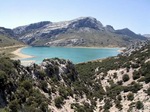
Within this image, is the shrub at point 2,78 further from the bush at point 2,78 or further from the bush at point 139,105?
the bush at point 139,105

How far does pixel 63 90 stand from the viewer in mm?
53469

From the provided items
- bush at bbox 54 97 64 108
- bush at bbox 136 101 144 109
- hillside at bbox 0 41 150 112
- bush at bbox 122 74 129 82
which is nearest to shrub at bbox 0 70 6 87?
hillside at bbox 0 41 150 112

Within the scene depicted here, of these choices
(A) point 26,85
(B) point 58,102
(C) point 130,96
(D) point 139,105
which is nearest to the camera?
(A) point 26,85

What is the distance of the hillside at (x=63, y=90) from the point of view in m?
40.8

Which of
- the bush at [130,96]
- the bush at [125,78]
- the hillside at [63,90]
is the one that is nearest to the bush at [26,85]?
the hillside at [63,90]

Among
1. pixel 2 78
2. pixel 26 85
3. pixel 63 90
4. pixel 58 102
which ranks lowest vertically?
pixel 58 102

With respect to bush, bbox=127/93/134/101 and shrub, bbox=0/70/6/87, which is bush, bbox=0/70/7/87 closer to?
shrub, bbox=0/70/6/87

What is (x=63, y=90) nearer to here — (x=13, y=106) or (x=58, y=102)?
(x=58, y=102)

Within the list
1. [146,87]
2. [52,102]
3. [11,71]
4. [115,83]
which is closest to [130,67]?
[115,83]

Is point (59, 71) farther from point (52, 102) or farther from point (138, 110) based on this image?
point (138, 110)

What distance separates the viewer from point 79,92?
5944cm

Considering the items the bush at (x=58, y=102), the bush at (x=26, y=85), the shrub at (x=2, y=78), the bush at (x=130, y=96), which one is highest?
the shrub at (x=2, y=78)

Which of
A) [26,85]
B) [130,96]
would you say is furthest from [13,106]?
[130,96]

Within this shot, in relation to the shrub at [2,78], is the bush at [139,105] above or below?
below
